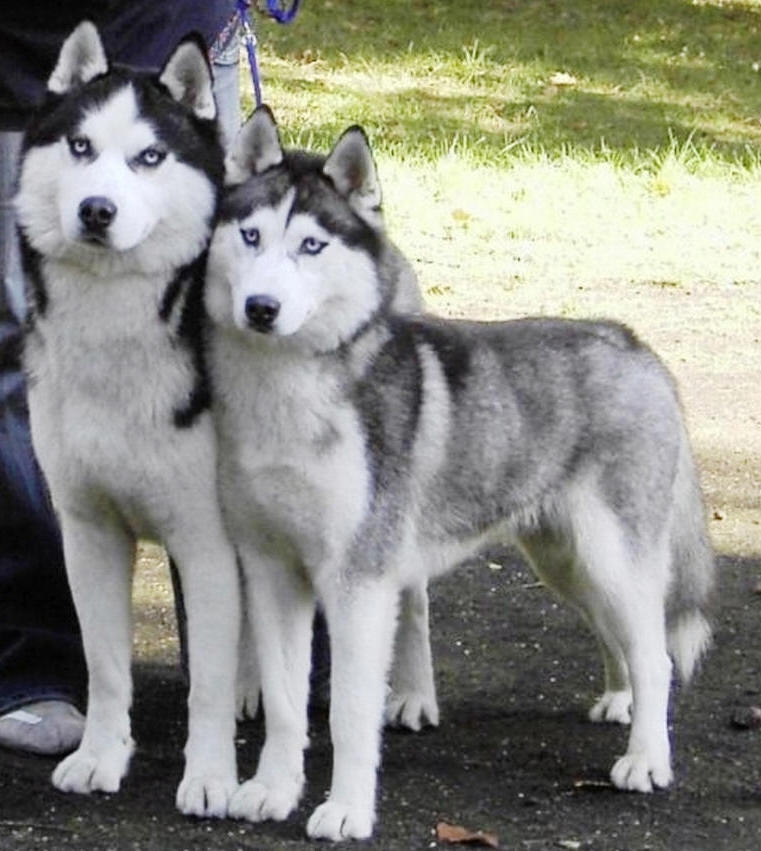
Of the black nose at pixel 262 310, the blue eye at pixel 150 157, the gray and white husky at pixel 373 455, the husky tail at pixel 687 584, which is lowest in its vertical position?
the husky tail at pixel 687 584

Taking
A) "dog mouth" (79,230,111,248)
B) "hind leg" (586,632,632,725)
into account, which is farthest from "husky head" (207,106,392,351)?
"hind leg" (586,632,632,725)

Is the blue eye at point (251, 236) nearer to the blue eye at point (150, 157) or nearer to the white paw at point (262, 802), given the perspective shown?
the blue eye at point (150, 157)

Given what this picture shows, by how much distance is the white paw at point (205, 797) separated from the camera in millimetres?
4867

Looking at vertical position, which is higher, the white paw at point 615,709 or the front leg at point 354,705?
the front leg at point 354,705

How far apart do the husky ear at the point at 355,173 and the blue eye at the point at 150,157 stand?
1.25ft

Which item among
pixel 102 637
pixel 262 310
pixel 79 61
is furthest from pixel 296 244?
pixel 102 637

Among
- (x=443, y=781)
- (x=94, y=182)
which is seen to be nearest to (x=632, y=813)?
(x=443, y=781)

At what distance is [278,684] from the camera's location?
4.95m

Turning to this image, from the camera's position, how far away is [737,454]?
8.48 m

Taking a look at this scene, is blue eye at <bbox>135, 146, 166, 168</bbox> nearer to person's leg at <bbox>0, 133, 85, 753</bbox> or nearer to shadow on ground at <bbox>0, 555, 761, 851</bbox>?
person's leg at <bbox>0, 133, 85, 753</bbox>

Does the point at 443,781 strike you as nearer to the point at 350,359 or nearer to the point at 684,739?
the point at 684,739

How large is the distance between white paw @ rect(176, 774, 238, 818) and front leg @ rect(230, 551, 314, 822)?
29 mm

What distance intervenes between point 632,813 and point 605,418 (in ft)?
3.22

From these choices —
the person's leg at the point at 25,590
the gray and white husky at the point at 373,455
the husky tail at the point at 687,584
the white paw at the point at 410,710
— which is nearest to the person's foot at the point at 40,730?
the person's leg at the point at 25,590
